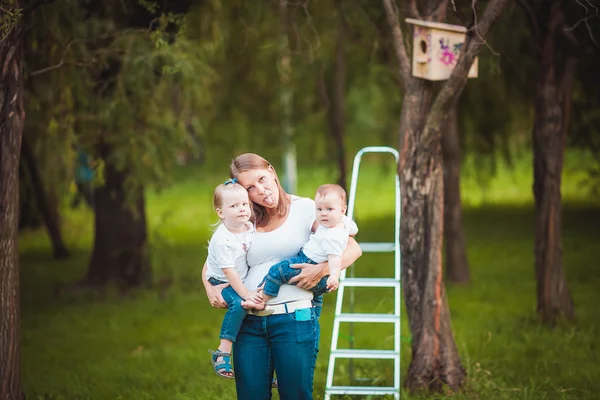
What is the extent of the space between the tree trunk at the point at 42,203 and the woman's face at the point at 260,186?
A: 649 cm

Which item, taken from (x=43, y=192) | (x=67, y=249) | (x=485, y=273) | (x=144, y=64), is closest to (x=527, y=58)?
(x=485, y=273)

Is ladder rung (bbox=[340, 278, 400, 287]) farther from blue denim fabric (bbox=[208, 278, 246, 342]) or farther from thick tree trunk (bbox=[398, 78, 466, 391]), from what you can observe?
blue denim fabric (bbox=[208, 278, 246, 342])

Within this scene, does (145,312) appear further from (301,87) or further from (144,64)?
(301,87)

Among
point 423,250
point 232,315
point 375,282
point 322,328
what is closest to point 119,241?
point 322,328

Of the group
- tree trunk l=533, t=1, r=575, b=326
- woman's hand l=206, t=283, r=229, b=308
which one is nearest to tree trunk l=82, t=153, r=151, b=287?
tree trunk l=533, t=1, r=575, b=326

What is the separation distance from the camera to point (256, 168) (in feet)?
13.1

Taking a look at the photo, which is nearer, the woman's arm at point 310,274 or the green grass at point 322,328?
the woman's arm at point 310,274

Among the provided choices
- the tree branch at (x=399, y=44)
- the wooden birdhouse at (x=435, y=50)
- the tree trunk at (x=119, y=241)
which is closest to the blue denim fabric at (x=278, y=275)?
the wooden birdhouse at (x=435, y=50)

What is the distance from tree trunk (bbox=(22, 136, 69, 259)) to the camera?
34.1ft

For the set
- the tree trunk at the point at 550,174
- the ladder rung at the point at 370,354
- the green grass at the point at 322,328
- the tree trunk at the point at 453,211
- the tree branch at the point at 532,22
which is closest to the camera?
the ladder rung at the point at 370,354

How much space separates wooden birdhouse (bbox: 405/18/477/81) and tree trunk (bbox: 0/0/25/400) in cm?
252

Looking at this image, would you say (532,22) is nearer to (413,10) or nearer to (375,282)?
(413,10)

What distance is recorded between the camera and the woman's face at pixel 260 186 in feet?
13.0

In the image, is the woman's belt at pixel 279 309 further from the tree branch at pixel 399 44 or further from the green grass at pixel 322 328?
the tree branch at pixel 399 44
